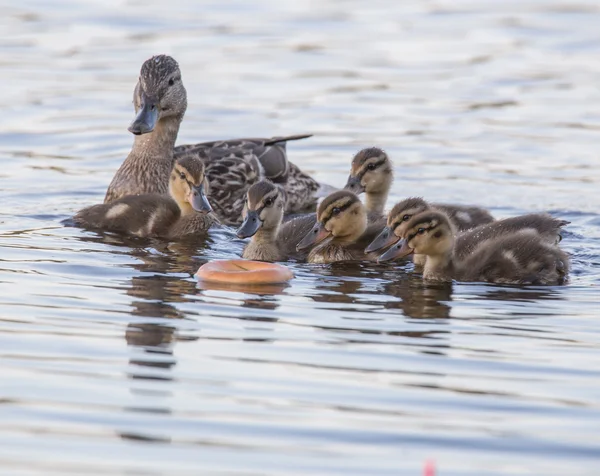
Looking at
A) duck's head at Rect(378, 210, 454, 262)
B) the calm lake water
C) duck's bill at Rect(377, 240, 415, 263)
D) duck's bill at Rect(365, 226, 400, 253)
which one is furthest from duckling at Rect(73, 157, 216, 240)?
duck's head at Rect(378, 210, 454, 262)

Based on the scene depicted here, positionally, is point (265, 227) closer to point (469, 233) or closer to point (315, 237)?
point (315, 237)

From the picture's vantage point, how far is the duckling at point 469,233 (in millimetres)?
7000

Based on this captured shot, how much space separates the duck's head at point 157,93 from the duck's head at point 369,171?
113cm

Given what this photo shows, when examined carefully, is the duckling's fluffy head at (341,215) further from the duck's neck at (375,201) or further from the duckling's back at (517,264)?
the duck's neck at (375,201)

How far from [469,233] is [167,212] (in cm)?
163

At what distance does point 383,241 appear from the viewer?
7.02 m

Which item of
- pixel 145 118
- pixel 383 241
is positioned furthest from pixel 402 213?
pixel 145 118

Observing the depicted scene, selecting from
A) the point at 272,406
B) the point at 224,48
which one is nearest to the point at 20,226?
the point at 272,406

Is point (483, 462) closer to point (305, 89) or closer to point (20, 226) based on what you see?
point (20, 226)

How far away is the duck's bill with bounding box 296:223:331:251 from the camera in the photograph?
7188mm

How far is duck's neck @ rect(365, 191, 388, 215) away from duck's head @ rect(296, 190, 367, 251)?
42.1 inches

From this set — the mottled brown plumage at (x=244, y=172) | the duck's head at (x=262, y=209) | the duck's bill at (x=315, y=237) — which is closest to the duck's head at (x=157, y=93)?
the mottled brown plumage at (x=244, y=172)

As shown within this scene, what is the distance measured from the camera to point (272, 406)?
14.8 feet

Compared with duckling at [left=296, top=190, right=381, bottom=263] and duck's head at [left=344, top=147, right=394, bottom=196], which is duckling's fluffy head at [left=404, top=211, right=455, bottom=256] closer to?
duckling at [left=296, top=190, right=381, bottom=263]
